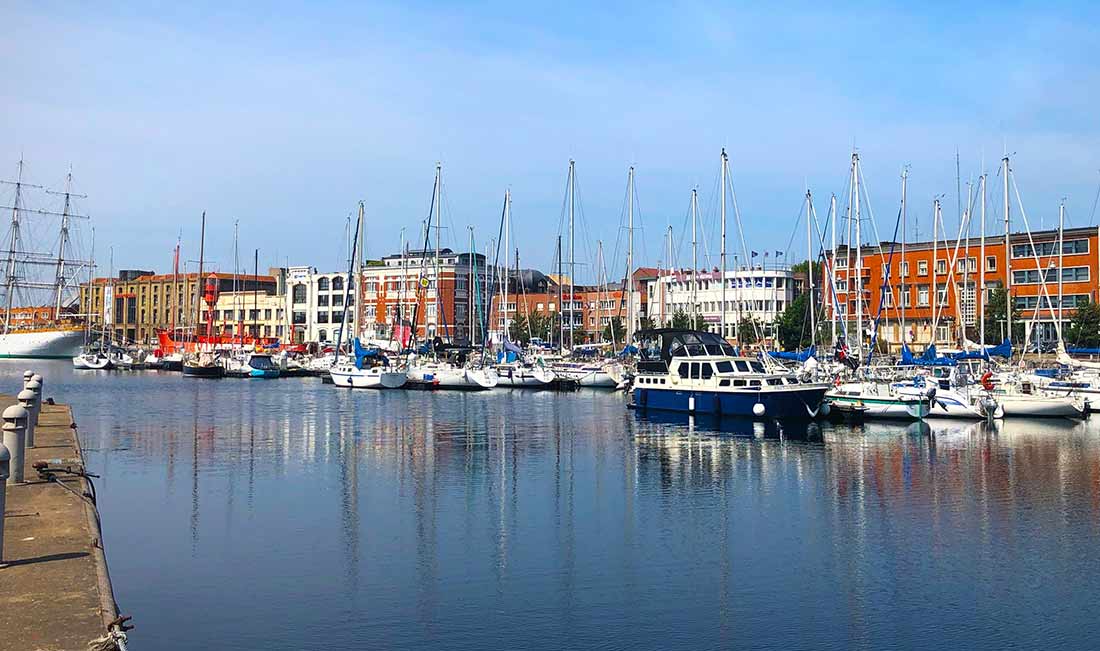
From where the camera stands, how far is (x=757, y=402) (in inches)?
2247

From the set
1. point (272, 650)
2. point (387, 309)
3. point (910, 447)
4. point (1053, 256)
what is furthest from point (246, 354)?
point (272, 650)

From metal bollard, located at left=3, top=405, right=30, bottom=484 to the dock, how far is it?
344 mm

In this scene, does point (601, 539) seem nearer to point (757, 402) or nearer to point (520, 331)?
point (757, 402)

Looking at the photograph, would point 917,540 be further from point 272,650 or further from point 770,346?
point 770,346

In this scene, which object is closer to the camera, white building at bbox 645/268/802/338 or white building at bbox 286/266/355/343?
white building at bbox 645/268/802/338

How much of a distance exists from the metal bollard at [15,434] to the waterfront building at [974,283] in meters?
84.6

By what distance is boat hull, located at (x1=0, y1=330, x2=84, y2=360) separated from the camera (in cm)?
18912

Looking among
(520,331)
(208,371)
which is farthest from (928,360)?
(520,331)

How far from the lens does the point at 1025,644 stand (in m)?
18.4

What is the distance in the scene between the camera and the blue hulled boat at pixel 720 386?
56.8m

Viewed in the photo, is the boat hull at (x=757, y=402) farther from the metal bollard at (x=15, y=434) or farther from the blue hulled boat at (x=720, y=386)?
the metal bollard at (x=15, y=434)

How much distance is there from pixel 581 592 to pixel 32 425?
765 inches

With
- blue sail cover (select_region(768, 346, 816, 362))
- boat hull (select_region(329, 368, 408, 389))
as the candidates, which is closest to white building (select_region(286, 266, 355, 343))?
boat hull (select_region(329, 368, 408, 389))

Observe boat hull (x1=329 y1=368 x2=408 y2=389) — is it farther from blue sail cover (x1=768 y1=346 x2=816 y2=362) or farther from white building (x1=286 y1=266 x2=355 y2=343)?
white building (x1=286 y1=266 x2=355 y2=343)
